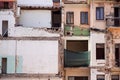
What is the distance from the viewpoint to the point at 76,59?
5397cm

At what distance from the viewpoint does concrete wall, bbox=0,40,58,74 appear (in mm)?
53031

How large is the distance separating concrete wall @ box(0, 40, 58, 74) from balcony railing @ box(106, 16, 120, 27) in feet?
20.2

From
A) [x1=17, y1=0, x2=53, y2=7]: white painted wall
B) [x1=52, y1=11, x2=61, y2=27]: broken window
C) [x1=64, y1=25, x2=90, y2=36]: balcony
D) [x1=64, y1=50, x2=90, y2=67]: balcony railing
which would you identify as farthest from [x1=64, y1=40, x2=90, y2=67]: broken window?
[x1=17, y1=0, x2=53, y2=7]: white painted wall

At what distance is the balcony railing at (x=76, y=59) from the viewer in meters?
53.9

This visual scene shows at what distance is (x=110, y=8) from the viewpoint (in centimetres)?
5459

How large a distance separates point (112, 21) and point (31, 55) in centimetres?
974

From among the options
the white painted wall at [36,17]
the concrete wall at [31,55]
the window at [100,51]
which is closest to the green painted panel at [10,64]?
the concrete wall at [31,55]

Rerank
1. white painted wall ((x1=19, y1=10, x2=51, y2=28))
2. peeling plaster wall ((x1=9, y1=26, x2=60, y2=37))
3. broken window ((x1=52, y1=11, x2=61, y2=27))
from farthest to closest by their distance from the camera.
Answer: broken window ((x1=52, y1=11, x2=61, y2=27)), white painted wall ((x1=19, y1=10, x2=51, y2=28)), peeling plaster wall ((x1=9, y1=26, x2=60, y2=37))

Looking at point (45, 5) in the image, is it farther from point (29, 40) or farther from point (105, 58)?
point (105, 58)

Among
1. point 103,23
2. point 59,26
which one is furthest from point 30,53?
point 103,23

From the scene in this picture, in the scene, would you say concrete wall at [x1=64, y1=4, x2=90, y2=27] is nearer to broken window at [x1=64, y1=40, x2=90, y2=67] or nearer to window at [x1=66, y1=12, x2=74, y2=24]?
window at [x1=66, y1=12, x2=74, y2=24]

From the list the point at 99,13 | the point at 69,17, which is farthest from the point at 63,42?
the point at 99,13

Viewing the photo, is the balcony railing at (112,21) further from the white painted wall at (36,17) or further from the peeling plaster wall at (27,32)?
the white painted wall at (36,17)

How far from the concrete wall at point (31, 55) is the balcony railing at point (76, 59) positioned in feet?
4.79
